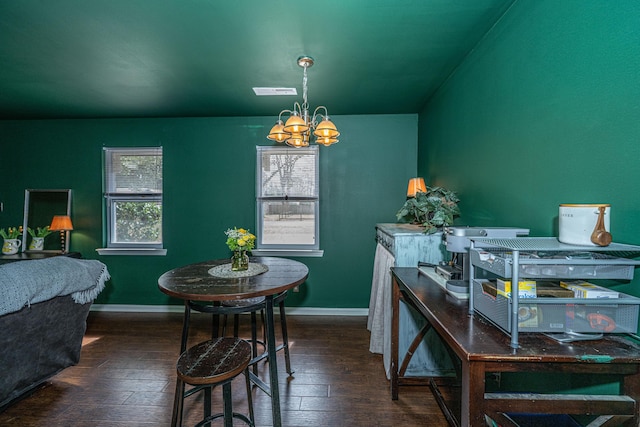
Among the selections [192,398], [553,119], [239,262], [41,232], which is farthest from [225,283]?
[41,232]

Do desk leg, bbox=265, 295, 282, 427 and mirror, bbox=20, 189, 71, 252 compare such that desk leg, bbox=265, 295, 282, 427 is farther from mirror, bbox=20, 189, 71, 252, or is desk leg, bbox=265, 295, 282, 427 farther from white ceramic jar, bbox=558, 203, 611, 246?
mirror, bbox=20, 189, 71, 252

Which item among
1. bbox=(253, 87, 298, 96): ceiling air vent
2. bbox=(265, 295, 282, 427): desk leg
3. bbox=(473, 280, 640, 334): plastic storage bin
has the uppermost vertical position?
bbox=(253, 87, 298, 96): ceiling air vent

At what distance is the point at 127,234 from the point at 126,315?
40.9 inches

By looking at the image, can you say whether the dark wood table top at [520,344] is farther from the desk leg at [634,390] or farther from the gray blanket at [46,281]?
the gray blanket at [46,281]

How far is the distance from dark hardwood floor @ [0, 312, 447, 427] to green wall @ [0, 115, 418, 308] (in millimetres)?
858

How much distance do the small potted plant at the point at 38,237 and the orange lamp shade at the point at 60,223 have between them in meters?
0.12

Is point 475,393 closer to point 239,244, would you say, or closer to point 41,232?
point 239,244

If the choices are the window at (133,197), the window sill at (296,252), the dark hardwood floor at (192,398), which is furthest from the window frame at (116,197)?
the window sill at (296,252)

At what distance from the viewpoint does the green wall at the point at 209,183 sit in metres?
3.51

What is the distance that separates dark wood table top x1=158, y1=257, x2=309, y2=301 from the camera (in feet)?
5.15

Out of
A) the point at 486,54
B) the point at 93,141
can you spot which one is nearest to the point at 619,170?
the point at 486,54

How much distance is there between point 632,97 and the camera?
948 mm

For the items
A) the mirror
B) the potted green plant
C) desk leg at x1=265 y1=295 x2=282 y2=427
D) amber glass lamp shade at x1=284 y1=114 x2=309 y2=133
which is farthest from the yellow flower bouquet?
the mirror

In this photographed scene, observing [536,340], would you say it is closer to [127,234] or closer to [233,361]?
[233,361]
